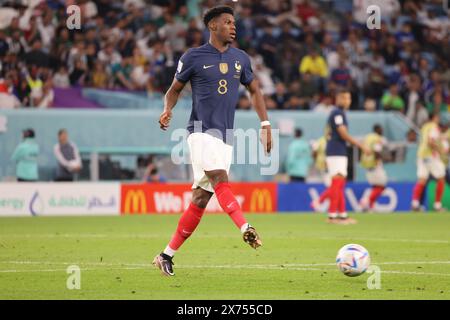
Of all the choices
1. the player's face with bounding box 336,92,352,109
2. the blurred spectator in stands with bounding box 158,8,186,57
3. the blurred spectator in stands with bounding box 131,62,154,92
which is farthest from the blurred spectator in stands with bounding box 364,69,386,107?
the player's face with bounding box 336,92,352,109

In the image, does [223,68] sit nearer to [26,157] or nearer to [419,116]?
[26,157]

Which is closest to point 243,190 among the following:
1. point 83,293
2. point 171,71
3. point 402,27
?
point 171,71

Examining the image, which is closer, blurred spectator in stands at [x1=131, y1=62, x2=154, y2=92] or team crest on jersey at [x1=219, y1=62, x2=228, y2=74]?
team crest on jersey at [x1=219, y1=62, x2=228, y2=74]

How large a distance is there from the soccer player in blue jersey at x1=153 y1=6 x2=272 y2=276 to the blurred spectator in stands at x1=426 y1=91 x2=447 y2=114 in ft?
62.6

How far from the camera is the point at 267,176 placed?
27078 millimetres

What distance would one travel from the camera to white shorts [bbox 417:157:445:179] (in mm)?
26109

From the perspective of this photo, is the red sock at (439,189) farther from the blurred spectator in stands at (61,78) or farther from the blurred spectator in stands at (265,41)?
the blurred spectator in stands at (61,78)


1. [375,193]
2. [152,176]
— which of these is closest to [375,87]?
[375,193]

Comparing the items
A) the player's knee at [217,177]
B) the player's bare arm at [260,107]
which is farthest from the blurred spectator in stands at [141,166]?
the player's knee at [217,177]

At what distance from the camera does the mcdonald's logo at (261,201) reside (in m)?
25.8

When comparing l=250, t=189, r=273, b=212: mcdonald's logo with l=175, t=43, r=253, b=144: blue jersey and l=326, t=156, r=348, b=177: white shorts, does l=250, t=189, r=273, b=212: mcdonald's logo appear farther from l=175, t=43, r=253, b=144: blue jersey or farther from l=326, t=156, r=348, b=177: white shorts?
l=175, t=43, r=253, b=144: blue jersey

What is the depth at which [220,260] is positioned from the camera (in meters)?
12.8
